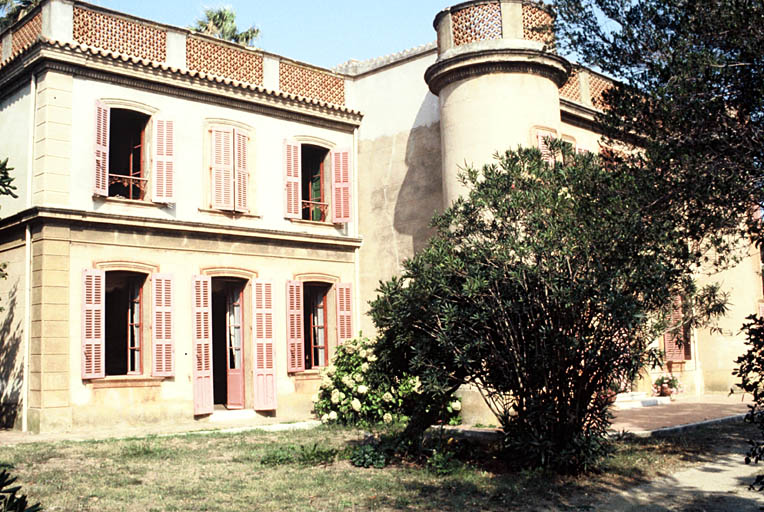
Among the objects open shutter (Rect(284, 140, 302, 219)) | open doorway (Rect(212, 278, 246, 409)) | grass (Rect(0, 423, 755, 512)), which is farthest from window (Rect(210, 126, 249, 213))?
grass (Rect(0, 423, 755, 512))

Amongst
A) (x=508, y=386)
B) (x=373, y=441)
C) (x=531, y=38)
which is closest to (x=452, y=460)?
(x=508, y=386)

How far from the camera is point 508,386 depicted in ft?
25.8

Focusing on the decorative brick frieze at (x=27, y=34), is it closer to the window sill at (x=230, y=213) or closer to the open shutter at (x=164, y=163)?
the open shutter at (x=164, y=163)

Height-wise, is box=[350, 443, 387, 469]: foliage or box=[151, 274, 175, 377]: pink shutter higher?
box=[151, 274, 175, 377]: pink shutter

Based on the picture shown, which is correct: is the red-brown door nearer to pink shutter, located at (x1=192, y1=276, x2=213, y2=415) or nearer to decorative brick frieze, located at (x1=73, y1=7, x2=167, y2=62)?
pink shutter, located at (x1=192, y1=276, x2=213, y2=415)

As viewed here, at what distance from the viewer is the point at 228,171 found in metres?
14.4

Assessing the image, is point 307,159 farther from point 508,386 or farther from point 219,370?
point 508,386

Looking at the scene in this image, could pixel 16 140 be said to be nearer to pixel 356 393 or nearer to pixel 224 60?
pixel 224 60

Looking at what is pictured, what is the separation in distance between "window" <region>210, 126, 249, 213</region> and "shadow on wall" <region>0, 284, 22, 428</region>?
3914 mm

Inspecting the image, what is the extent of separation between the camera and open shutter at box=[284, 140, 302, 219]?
603 inches

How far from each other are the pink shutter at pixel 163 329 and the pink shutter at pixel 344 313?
12.3 ft

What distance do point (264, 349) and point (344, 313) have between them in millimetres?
2154

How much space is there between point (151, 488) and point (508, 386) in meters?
3.77

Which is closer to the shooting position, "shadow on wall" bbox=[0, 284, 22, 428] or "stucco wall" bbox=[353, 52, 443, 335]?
"shadow on wall" bbox=[0, 284, 22, 428]
